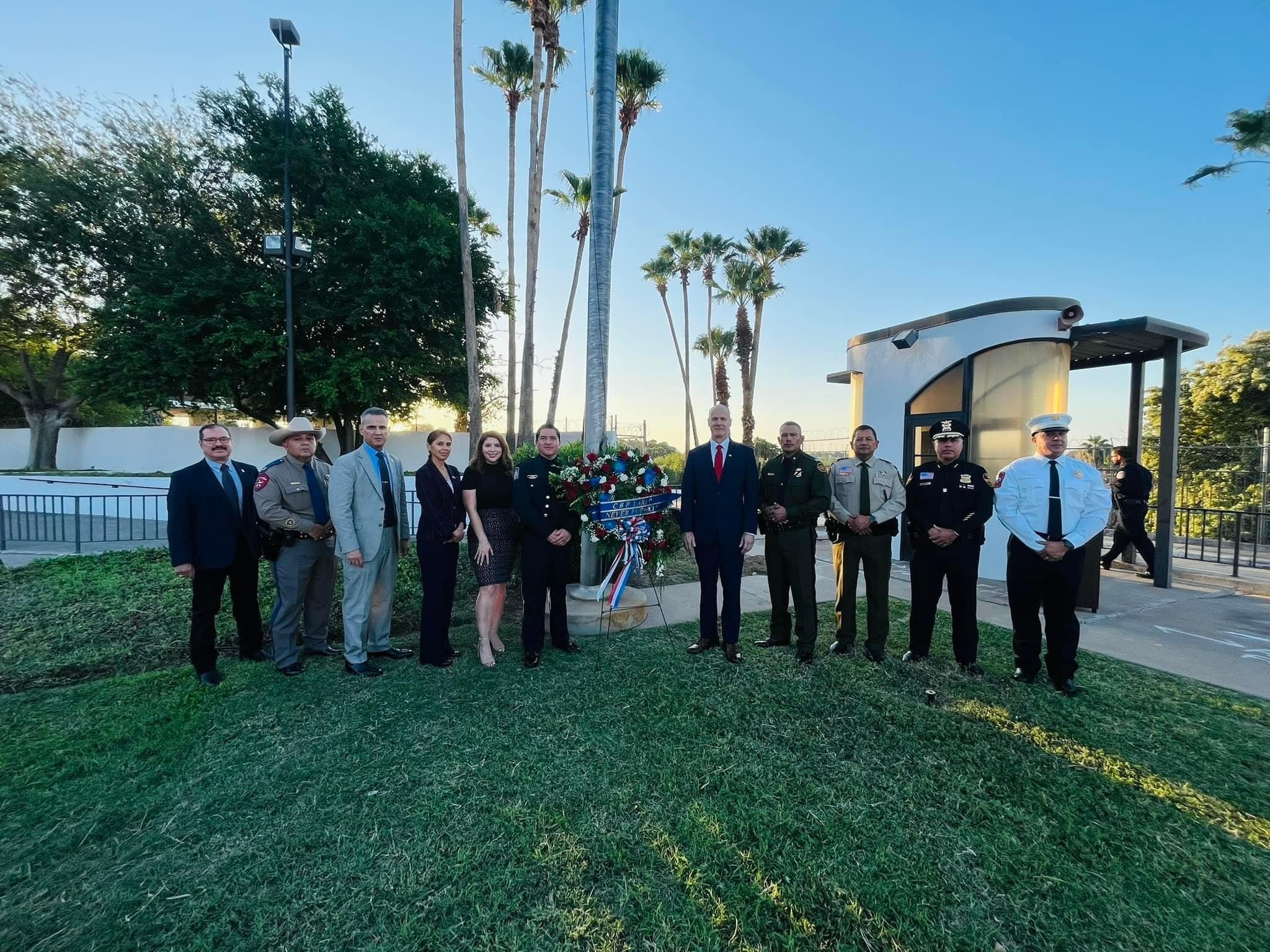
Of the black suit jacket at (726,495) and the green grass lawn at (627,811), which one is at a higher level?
the black suit jacket at (726,495)

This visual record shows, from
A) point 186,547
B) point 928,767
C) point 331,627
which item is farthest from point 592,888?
point 331,627

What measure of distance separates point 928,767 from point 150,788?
162 inches

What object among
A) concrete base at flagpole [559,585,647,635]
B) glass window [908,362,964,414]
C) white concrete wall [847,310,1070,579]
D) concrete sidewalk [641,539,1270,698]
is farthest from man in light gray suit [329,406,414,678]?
glass window [908,362,964,414]

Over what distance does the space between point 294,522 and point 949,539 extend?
526 centimetres

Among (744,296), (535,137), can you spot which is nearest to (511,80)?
(535,137)

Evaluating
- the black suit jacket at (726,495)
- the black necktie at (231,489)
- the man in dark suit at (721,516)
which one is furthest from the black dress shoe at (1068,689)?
the black necktie at (231,489)

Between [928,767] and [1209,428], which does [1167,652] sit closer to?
[928,767]

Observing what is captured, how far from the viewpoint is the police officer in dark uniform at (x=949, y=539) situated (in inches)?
168

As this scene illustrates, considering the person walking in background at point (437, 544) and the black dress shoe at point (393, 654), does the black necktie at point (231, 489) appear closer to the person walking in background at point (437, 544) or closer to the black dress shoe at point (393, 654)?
the person walking in background at point (437, 544)

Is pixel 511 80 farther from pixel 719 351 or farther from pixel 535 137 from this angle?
pixel 719 351

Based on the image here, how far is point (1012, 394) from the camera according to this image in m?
7.69

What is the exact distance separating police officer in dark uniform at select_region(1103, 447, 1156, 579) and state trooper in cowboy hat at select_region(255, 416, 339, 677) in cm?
985

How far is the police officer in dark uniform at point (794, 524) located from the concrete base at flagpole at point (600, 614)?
4.55ft

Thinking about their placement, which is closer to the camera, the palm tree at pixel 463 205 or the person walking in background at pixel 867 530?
the person walking in background at pixel 867 530
